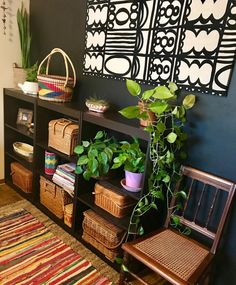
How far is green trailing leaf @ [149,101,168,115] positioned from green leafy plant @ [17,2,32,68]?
1.76m

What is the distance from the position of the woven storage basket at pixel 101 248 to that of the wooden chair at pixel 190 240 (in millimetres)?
266

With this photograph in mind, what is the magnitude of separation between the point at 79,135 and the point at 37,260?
947 mm

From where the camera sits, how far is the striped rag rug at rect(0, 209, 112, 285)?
1583mm

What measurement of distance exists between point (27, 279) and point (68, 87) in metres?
1.44

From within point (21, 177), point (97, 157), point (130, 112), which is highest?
point (130, 112)

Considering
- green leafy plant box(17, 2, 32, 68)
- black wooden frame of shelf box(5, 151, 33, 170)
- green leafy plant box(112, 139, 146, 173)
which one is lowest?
black wooden frame of shelf box(5, 151, 33, 170)

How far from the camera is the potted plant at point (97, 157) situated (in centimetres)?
158

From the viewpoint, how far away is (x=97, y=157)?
1.59m

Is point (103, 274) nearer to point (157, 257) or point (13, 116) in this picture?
point (157, 257)

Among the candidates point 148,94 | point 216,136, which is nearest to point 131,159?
point 148,94

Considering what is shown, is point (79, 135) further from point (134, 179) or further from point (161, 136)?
point (161, 136)

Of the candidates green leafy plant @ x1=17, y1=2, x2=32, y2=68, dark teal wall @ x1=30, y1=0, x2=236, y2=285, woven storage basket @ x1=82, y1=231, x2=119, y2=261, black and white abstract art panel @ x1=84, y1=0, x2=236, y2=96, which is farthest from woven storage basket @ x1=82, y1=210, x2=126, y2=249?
green leafy plant @ x1=17, y1=2, x2=32, y2=68

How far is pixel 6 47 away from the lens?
2.48m

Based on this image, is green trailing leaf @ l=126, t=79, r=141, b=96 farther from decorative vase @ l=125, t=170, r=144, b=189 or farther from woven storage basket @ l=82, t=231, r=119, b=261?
woven storage basket @ l=82, t=231, r=119, b=261
